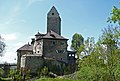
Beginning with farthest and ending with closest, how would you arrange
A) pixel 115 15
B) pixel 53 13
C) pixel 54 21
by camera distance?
pixel 53 13 < pixel 54 21 < pixel 115 15

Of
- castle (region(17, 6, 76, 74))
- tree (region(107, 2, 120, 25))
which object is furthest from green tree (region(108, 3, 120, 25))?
castle (region(17, 6, 76, 74))

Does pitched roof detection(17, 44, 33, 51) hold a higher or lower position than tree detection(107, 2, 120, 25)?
higher

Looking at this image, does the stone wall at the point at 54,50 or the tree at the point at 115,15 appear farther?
the stone wall at the point at 54,50

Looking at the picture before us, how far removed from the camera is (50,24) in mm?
69875

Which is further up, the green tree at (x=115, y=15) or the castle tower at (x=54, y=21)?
the castle tower at (x=54, y=21)

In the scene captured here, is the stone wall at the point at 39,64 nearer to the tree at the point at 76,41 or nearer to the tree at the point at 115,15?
the tree at the point at 76,41

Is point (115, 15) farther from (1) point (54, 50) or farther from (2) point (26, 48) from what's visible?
(2) point (26, 48)

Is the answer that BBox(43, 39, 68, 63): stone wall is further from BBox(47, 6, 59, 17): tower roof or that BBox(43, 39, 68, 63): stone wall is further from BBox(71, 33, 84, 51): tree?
BBox(71, 33, 84, 51): tree

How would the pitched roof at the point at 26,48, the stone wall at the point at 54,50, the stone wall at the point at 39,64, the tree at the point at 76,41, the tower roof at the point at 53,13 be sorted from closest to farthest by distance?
1. the stone wall at the point at 39,64
2. the stone wall at the point at 54,50
3. the pitched roof at the point at 26,48
4. the tower roof at the point at 53,13
5. the tree at the point at 76,41

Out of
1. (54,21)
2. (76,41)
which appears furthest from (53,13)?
(76,41)

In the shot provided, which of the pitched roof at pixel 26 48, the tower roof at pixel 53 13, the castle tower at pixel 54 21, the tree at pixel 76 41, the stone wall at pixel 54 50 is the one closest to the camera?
the stone wall at pixel 54 50

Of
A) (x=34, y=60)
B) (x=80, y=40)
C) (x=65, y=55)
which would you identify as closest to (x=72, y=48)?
(x=80, y=40)

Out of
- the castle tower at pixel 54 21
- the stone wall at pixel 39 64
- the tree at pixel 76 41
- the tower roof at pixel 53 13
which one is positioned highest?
the tower roof at pixel 53 13

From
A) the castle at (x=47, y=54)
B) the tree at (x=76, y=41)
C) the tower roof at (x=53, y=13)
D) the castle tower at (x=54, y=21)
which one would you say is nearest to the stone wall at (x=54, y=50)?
the castle at (x=47, y=54)
